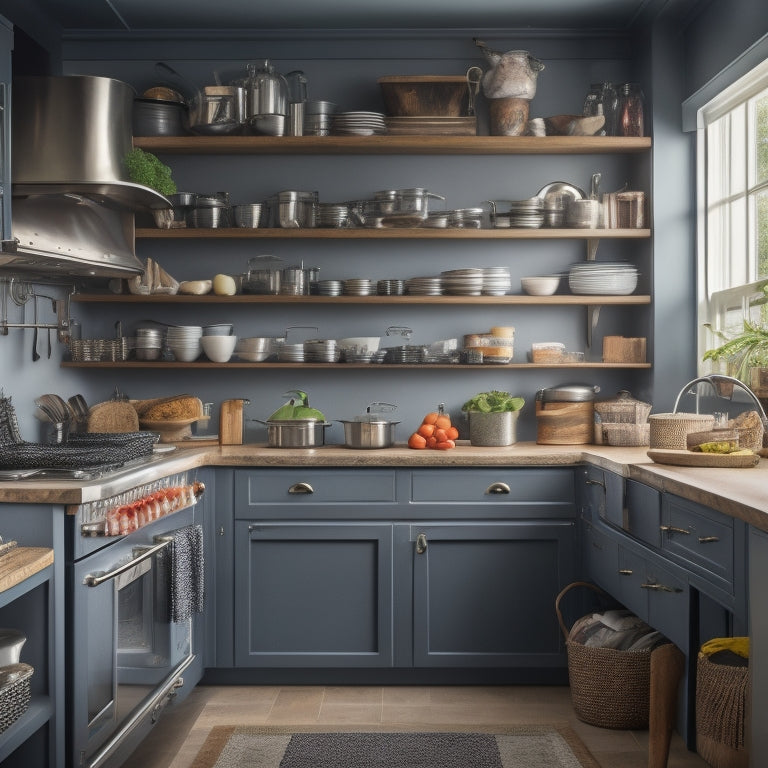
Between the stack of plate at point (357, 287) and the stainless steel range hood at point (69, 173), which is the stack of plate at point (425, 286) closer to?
the stack of plate at point (357, 287)

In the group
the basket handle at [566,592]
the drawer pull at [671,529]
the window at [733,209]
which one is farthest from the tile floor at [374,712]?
the window at [733,209]

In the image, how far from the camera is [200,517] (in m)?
3.58

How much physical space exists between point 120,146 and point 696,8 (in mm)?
2516

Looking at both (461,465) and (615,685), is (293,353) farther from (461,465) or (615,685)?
(615,685)

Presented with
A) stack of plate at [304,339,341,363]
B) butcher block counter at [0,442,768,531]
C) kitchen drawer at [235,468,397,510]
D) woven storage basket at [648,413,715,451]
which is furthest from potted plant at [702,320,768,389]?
stack of plate at [304,339,341,363]

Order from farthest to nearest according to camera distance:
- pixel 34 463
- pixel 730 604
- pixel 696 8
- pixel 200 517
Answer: pixel 696 8 < pixel 200 517 < pixel 34 463 < pixel 730 604

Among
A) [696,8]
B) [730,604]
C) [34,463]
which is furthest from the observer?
[696,8]

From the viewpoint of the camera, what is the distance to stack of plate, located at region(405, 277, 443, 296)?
13.8ft

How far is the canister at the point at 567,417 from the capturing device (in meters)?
4.16

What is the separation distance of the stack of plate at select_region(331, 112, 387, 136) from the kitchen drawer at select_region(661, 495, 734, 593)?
2.26 m

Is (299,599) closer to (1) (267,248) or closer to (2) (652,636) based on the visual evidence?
(2) (652,636)

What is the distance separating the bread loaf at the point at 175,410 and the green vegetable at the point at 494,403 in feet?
4.01

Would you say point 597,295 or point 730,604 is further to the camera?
point 597,295

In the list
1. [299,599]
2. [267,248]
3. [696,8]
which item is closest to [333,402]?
[267,248]
